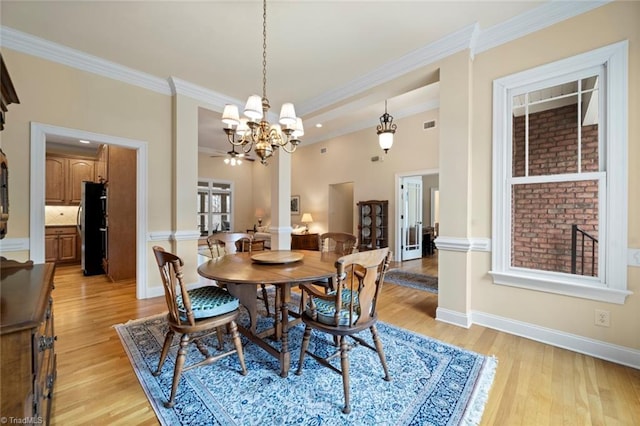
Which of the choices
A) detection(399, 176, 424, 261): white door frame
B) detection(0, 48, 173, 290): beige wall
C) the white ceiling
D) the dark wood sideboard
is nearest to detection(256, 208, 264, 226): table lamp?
detection(399, 176, 424, 261): white door frame

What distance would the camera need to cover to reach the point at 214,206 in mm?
8812

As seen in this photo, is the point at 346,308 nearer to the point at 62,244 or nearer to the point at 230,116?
the point at 230,116

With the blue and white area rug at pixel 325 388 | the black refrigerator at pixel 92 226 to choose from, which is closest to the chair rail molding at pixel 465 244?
the blue and white area rug at pixel 325 388

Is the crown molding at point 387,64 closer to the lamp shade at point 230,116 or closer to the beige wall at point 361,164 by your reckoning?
the lamp shade at point 230,116

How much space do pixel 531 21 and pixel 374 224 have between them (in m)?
4.52

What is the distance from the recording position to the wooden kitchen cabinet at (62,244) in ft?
18.0

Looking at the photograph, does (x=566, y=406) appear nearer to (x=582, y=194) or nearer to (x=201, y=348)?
(x=582, y=194)

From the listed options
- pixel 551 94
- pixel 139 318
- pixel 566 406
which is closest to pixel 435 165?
pixel 551 94

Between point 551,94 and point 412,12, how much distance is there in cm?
151

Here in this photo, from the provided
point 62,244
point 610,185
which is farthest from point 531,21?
point 62,244

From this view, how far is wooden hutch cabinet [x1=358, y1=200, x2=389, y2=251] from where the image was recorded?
6.36 metres

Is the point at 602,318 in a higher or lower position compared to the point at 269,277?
lower

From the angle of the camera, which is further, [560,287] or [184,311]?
[560,287]

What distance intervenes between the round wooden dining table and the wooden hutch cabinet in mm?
4186
